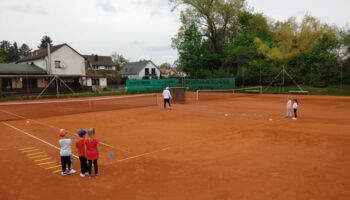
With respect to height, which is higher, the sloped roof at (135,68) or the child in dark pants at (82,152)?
the sloped roof at (135,68)

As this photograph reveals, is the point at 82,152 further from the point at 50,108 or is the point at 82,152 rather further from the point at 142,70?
the point at 142,70

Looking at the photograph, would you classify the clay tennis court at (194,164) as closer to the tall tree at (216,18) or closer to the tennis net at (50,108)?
the tennis net at (50,108)

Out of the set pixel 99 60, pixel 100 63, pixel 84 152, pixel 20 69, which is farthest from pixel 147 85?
pixel 84 152

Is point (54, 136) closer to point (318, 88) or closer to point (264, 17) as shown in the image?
point (318, 88)

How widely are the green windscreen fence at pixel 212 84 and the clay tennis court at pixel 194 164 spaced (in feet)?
102

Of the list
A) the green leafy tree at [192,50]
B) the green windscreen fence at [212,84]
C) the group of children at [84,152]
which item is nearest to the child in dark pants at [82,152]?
the group of children at [84,152]

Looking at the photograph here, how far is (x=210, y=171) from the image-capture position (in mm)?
7234

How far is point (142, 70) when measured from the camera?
257 ft

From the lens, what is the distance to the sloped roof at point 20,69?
140 ft

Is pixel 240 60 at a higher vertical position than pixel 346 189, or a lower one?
higher

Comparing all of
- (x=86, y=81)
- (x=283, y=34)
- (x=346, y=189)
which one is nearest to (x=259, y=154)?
(x=346, y=189)

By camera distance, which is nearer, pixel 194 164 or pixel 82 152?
pixel 82 152

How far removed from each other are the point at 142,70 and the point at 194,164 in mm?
72166

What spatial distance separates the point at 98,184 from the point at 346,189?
5.86m
